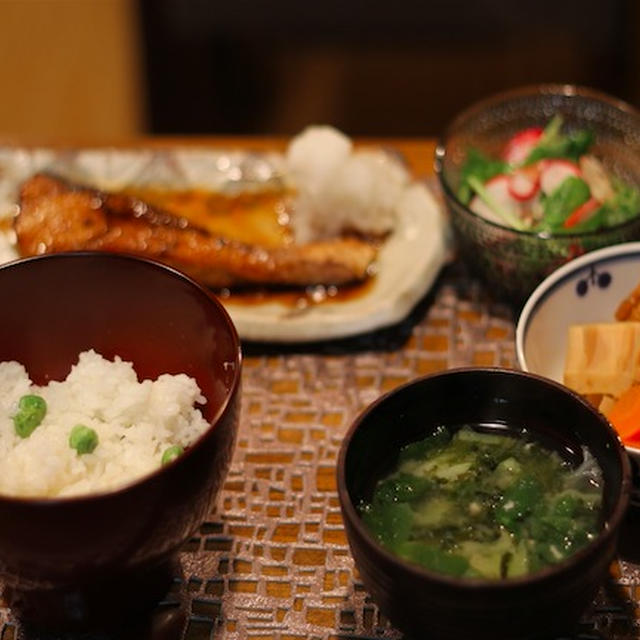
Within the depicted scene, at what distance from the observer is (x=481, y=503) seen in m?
1.57

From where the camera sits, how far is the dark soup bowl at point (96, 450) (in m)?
1.39

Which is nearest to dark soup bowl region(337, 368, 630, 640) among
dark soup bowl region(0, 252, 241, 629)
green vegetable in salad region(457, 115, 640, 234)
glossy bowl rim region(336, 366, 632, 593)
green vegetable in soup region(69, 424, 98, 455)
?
glossy bowl rim region(336, 366, 632, 593)

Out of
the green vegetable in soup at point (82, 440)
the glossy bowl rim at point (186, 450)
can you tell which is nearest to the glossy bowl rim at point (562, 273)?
the glossy bowl rim at point (186, 450)

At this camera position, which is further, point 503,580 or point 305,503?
point 305,503

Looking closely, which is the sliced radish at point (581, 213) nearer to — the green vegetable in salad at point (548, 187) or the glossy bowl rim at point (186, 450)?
the green vegetable in salad at point (548, 187)

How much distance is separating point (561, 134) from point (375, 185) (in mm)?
474

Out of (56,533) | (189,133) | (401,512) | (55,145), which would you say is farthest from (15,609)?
(189,133)

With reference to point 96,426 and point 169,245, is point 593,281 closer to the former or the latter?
point 169,245

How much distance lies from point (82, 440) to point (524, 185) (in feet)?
3.95

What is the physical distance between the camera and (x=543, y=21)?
13.1ft

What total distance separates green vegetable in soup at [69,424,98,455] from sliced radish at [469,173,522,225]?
1068 mm

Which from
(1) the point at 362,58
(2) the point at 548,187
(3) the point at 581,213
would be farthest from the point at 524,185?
(1) the point at 362,58

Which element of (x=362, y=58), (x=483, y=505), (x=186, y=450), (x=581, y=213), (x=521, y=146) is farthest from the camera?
(x=362, y=58)

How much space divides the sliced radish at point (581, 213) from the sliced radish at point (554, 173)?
0.26 ft
